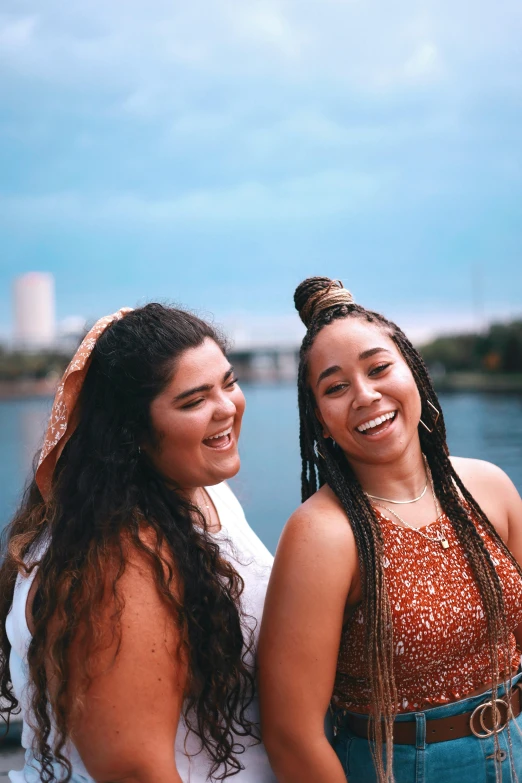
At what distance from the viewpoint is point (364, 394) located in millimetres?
1955

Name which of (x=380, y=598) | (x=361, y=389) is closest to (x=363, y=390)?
(x=361, y=389)

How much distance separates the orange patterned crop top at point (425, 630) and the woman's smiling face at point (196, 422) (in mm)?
448

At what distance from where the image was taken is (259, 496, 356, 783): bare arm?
1.83m

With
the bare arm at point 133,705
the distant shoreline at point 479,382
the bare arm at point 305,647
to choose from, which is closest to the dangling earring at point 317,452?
the bare arm at point 305,647

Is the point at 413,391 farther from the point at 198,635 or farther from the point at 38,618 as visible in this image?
the point at 38,618

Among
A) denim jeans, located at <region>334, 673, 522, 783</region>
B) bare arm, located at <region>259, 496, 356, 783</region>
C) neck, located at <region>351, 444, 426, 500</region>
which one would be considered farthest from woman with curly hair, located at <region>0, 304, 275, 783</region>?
neck, located at <region>351, 444, 426, 500</region>

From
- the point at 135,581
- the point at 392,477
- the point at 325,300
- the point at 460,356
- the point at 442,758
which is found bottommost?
the point at 460,356

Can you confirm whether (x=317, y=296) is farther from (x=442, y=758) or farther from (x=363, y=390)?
(x=442, y=758)

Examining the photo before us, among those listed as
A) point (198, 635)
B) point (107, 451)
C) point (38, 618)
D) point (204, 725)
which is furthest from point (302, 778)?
point (107, 451)

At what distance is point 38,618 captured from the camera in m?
1.81

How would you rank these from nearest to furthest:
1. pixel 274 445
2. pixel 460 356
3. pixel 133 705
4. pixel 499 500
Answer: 1. pixel 133 705
2. pixel 499 500
3. pixel 274 445
4. pixel 460 356

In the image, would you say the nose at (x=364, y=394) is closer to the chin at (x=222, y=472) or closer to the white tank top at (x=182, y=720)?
the chin at (x=222, y=472)

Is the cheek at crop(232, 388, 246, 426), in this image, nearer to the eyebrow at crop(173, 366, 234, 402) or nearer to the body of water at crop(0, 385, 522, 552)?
the eyebrow at crop(173, 366, 234, 402)

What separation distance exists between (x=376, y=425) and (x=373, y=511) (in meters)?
0.21
